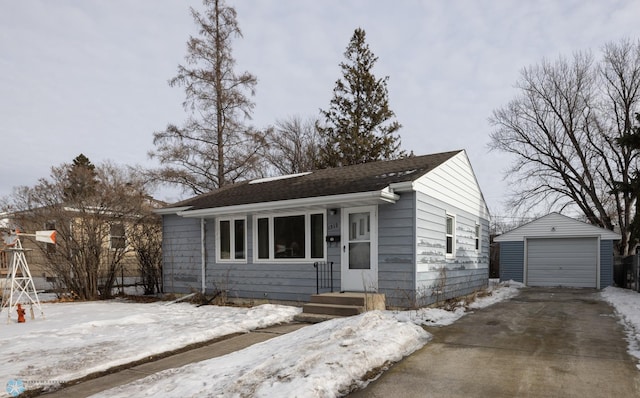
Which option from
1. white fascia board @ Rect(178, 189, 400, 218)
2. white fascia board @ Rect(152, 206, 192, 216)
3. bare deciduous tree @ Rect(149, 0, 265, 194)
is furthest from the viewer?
bare deciduous tree @ Rect(149, 0, 265, 194)

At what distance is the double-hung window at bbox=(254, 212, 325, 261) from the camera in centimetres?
978

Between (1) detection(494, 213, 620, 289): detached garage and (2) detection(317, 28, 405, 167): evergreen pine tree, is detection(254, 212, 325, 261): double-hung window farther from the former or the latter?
(2) detection(317, 28, 405, 167): evergreen pine tree

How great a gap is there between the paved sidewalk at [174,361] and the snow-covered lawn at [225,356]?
0.83ft

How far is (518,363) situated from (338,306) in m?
3.64

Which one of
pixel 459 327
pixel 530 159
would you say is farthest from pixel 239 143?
pixel 530 159

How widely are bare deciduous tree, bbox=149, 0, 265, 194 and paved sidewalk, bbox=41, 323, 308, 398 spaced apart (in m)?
13.6

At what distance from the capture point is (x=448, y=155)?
11.2 meters

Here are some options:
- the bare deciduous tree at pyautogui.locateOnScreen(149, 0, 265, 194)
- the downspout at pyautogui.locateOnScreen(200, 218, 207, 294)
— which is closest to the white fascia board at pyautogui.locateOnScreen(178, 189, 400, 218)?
the downspout at pyautogui.locateOnScreen(200, 218, 207, 294)

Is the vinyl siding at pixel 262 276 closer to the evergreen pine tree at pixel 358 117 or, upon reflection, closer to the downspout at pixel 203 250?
the downspout at pixel 203 250

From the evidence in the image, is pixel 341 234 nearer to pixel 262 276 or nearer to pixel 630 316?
pixel 262 276

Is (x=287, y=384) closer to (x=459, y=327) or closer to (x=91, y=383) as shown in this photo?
(x=91, y=383)

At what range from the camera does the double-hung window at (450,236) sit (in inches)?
420

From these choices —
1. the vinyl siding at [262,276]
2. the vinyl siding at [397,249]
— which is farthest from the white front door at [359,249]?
the vinyl siding at [262,276]

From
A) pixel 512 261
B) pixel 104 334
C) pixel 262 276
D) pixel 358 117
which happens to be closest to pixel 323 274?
pixel 262 276
